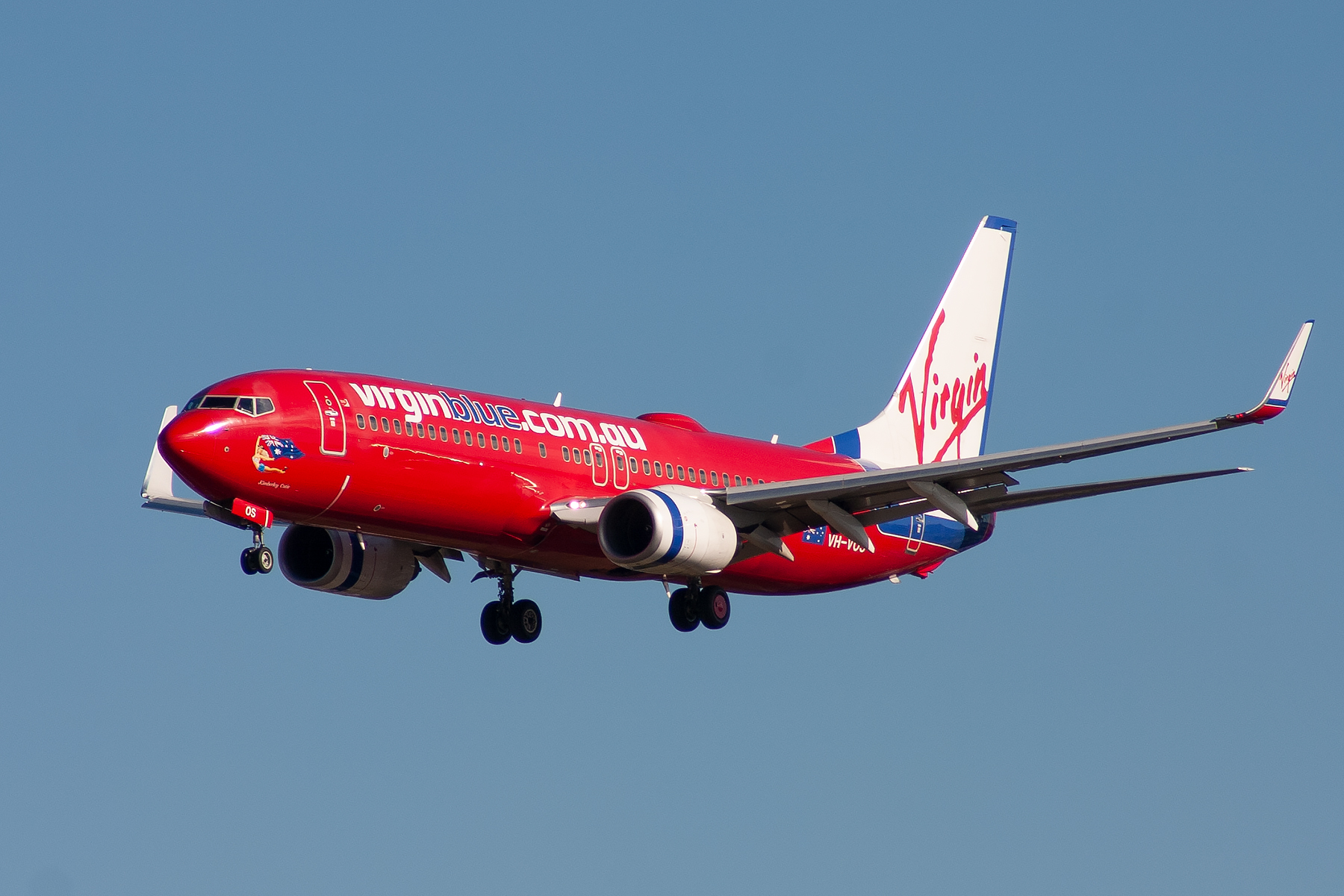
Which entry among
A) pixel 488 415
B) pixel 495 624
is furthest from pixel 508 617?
pixel 488 415

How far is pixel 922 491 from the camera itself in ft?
140

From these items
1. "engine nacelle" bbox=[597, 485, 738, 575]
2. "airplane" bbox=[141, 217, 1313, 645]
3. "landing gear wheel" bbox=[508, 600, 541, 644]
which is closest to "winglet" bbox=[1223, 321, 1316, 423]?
"airplane" bbox=[141, 217, 1313, 645]

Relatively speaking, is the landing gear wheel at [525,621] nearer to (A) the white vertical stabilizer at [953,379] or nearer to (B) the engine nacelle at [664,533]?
(B) the engine nacelle at [664,533]

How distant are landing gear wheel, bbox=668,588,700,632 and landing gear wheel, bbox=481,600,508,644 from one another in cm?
355

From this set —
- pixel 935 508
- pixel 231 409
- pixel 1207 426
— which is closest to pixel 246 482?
pixel 231 409

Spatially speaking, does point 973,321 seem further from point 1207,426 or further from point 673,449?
point 1207,426

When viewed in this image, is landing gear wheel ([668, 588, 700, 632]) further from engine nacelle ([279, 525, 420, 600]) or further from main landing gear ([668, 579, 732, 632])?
engine nacelle ([279, 525, 420, 600])

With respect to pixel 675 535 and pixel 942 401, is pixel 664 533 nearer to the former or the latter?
pixel 675 535

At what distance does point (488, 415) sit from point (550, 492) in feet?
7.09

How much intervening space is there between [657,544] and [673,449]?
520cm

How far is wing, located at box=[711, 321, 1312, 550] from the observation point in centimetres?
3975

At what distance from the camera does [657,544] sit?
136ft

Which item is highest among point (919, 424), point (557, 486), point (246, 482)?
point (919, 424)

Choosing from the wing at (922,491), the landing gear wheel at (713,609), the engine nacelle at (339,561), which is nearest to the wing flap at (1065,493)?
the wing at (922,491)
